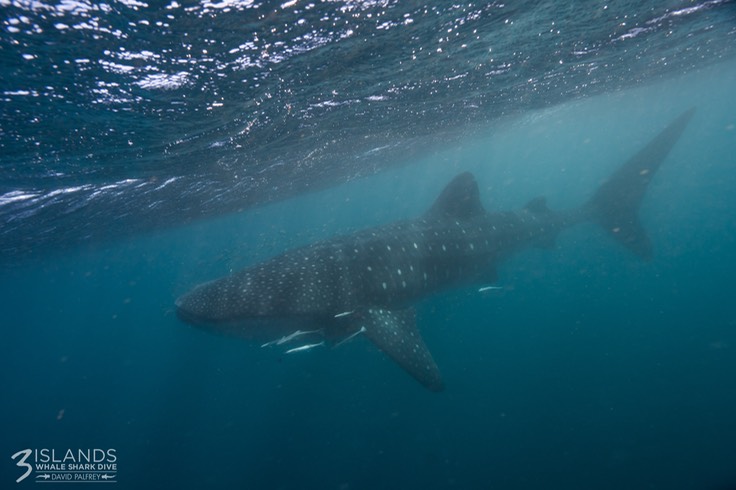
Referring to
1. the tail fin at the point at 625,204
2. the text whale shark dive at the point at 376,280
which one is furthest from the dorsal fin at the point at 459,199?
the tail fin at the point at 625,204

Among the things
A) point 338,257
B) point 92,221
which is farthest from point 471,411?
point 92,221

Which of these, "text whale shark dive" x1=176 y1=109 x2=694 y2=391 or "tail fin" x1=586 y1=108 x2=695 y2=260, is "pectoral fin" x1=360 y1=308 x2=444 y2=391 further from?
"tail fin" x1=586 y1=108 x2=695 y2=260

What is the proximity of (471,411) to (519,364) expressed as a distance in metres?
4.23

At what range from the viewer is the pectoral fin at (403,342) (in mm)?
7211

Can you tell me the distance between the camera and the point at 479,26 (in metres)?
8.42

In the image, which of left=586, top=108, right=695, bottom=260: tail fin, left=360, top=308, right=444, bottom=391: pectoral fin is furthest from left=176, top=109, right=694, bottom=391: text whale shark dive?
left=586, top=108, right=695, bottom=260: tail fin

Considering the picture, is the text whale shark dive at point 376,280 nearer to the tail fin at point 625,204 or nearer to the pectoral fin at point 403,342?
the pectoral fin at point 403,342

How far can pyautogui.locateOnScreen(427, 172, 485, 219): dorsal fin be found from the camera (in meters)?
10.9

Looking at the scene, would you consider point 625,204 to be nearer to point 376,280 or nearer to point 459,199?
point 459,199

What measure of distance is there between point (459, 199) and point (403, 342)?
5.21m

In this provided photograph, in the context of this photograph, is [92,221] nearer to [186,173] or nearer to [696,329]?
[186,173]

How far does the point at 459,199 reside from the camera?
436 inches

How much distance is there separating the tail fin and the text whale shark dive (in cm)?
121

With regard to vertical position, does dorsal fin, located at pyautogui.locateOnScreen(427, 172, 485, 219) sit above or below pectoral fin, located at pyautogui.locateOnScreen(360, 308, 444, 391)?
above
